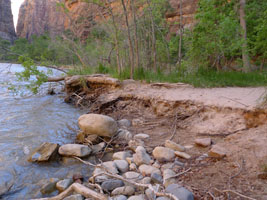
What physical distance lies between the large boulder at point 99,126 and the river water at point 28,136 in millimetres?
494

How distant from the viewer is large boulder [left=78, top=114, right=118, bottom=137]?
4289 millimetres

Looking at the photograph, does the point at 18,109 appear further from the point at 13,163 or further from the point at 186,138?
the point at 186,138

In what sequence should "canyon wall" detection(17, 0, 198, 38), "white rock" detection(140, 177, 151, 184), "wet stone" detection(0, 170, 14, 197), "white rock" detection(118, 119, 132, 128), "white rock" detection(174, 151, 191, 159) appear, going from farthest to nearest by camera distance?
"canyon wall" detection(17, 0, 198, 38), "white rock" detection(118, 119, 132, 128), "white rock" detection(174, 151, 191, 159), "wet stone" detection(0, 170, 14, 197), "white rock" detection(140, 177, 151, 184)

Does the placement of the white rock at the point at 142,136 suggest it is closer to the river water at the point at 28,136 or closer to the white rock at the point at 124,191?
the river water at the point at 28,136

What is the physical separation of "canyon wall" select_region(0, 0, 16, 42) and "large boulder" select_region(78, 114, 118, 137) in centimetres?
7135

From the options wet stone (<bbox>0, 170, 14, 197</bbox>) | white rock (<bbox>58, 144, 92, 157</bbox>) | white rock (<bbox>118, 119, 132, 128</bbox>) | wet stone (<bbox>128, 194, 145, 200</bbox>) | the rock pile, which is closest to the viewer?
wet stone (<bbox>128, 194, 145, 200</bbox>)

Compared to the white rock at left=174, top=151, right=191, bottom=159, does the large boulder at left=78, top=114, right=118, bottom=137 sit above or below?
above

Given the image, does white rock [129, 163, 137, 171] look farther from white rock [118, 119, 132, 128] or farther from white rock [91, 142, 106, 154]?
white rock [118, 119, 132, 128]

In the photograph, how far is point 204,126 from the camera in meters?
3.99

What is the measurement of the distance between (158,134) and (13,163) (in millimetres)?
2710

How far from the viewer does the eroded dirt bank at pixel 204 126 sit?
2389 mm

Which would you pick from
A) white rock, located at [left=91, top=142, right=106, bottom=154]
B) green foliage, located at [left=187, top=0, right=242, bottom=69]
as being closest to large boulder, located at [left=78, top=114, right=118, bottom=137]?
white rock, located at [left=91, top=142, right=106, bottom=154]

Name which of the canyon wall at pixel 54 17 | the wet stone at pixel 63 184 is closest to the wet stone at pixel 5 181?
the wet stone at pixel 63 184

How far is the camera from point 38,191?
283 centimetres
